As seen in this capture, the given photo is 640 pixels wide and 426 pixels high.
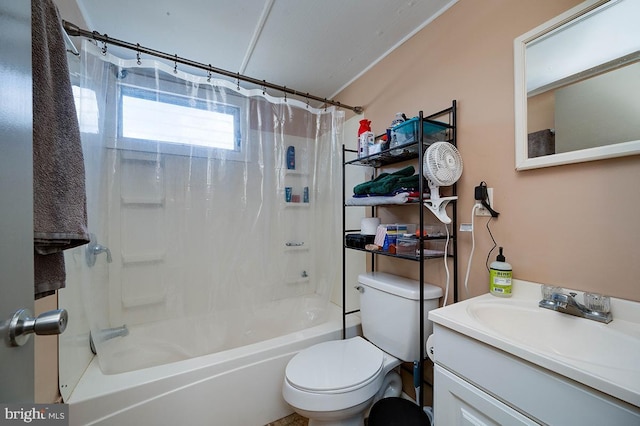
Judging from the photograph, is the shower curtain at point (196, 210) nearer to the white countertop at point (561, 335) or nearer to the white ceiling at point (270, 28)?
the white ceiling at point (270, 28)

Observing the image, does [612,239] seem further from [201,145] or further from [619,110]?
[201,145]

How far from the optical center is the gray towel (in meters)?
0.57

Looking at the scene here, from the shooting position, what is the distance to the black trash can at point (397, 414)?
3.31ft

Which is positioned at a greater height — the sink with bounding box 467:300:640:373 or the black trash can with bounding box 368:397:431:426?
the sink with bounding box 467:300:640:373

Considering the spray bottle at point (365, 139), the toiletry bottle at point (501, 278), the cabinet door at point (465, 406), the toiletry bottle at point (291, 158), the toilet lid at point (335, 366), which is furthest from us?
the toiletry bottle at point (291, 158)

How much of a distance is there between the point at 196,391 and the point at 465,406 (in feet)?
3.91

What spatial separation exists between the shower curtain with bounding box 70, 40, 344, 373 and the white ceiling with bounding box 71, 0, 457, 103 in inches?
9.6

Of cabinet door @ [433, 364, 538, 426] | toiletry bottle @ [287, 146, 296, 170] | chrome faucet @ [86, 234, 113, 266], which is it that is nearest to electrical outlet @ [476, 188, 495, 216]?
cabinet door @ [433, 364, 538, 426]

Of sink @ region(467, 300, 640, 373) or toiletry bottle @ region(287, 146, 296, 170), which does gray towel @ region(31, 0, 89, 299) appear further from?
toiletry bottle @ region(287, 146, 296, 170)

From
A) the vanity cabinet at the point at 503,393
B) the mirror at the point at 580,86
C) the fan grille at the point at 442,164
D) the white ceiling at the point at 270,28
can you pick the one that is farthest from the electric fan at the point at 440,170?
the white ceiling at the point at 270,28

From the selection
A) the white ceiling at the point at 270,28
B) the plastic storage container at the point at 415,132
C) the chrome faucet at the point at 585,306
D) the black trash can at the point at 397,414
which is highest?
the white ceiling at the point at 270,28

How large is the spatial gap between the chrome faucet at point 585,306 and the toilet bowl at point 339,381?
779 mm

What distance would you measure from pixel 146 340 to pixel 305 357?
105cm

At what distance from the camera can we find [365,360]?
4.09 ft
